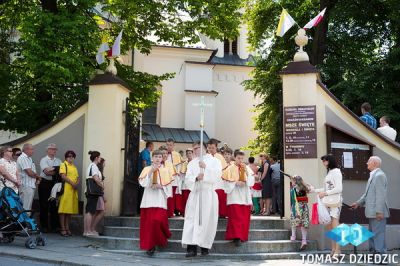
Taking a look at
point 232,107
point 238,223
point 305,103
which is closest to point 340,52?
point 305,103

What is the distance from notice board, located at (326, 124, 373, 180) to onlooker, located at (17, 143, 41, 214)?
22.3 ft

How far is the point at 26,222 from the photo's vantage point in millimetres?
10344

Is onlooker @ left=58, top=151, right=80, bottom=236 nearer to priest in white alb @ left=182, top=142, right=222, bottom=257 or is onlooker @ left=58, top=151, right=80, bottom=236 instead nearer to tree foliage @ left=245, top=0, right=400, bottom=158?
priest in white alb @ left=182, top=142, right=222, bottom=257

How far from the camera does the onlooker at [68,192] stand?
39.3 feet

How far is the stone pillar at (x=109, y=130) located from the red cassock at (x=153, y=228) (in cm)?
256

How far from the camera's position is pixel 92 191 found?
11.6 metres

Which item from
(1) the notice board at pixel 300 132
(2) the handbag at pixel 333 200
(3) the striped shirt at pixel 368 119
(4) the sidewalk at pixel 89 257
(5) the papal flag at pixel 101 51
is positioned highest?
(5) the papal flag at pixel 101 51

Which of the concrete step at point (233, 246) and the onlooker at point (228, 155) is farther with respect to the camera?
the onlooker at point (228, 155)

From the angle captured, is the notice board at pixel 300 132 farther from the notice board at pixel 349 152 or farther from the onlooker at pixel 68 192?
the onlooker at pixel 68 192

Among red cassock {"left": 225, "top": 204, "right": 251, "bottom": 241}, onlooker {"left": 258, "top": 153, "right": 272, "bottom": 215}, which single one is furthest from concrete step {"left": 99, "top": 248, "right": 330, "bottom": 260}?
onlooker {"left": 258, "top": 153, "right": 272, "bottom": 215}

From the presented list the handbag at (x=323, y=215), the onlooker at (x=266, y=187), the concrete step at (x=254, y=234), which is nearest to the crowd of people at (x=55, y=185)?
the concrete step at (x=254, y=234)

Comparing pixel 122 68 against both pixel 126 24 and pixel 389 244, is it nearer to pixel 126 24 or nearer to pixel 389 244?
pixel 126 24

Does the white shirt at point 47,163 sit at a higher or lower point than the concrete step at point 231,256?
higher

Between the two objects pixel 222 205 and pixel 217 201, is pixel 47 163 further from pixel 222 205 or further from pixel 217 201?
pixel 217 201
